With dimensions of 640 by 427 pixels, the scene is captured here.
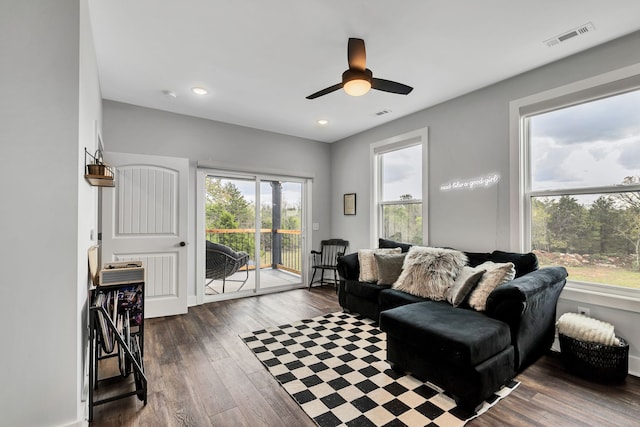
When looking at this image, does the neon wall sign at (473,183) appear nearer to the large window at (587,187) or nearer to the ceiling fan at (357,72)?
the large window at (587,187)

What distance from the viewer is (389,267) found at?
3.49 meters

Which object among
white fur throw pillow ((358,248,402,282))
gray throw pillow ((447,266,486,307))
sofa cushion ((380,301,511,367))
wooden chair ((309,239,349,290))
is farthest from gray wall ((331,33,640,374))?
wooden chair ((309,239,349,290))

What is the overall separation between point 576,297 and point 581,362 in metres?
0.60

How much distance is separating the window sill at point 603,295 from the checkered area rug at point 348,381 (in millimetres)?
1054

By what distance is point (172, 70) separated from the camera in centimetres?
296

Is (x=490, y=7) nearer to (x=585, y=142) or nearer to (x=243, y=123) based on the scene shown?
(x=585, y=142)

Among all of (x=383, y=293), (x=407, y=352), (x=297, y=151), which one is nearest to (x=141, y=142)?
(x=297, y=151)

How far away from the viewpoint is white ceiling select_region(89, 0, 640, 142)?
2.08 meters

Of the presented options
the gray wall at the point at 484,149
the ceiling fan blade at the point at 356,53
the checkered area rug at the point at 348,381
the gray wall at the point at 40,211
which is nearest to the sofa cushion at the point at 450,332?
the checkered area rug at the point at 348,381

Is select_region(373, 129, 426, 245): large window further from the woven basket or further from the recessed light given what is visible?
the recessed light

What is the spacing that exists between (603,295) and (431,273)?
136 centimetres

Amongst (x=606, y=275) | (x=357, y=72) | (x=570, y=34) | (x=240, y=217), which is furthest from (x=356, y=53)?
(x=240, y=217)

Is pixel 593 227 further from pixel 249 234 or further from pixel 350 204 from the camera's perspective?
pixel 249 234

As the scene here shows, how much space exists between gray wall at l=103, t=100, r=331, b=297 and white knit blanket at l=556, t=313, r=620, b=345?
3750mm
